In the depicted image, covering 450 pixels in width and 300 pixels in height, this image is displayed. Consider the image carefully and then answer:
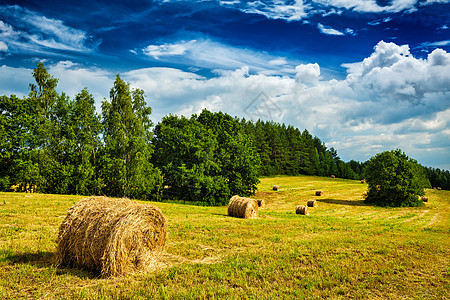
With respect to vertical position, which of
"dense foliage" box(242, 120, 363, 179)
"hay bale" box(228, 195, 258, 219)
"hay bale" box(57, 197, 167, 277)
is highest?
"dense foliage" box(242, 120, 363, 179)

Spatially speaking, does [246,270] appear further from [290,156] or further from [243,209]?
[290,156]

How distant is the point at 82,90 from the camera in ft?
126

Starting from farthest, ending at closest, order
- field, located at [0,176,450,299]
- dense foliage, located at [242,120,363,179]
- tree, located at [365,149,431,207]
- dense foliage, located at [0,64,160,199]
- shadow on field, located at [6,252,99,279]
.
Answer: dense foliage, located at [242,120,363,179] → tree, located at [365,149,431,207] → dense foliage, located at [0,64,160,199] → shadow on field, located at [6,252,99,279] → field, located at [0,176,450,299]

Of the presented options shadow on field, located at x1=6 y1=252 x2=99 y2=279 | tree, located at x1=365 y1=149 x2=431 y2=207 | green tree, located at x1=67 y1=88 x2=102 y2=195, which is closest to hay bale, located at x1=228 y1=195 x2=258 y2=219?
shadow on field, located at x1=6 y1=252 x2=99 y2=279

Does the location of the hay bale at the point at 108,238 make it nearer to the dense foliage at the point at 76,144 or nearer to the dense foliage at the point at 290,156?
the dense foliage at the point at 76,144

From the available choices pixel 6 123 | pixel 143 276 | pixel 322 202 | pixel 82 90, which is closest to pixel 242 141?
pixel 322 202

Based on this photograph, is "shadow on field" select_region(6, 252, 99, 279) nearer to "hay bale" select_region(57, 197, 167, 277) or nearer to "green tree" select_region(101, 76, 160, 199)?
"hay bale" select_region(57, 197, 167, 277)

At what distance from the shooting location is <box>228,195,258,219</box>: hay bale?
21.0 meters

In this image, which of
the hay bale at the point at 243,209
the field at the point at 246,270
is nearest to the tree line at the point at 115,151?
the hay bale at the point at 243,209

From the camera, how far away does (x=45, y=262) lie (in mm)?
8023

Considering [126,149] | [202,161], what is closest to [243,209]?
[202,161]

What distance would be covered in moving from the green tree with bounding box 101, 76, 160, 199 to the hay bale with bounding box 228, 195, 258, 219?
55.6 ft

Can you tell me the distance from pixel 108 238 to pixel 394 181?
40658mm

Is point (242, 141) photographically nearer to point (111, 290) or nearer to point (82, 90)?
point (82, 90)
